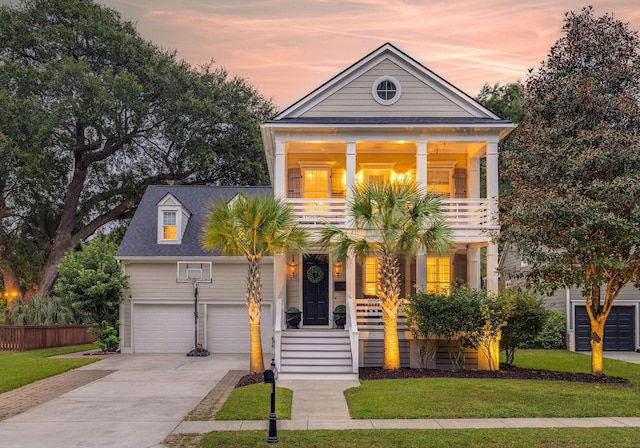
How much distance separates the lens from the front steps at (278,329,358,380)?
16.0 m

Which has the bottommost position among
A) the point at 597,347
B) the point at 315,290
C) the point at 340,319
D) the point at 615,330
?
the point at 615,330

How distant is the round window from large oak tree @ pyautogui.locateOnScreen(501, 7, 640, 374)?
163 inches

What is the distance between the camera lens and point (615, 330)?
25.8 metres

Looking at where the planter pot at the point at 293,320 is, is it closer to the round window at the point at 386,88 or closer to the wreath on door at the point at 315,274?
the wreath on door at the point at 315,274

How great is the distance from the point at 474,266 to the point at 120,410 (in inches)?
476

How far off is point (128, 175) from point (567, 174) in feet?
102

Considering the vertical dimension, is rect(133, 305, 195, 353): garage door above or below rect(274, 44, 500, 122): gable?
below

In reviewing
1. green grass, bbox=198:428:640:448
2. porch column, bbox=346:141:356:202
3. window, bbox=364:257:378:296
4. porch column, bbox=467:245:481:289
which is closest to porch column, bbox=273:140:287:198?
porch column, bbox=346:141:356:202

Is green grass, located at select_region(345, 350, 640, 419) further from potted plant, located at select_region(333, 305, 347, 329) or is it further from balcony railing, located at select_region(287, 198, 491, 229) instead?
balcony railing, located at select_region(287, 198, 491, 229)

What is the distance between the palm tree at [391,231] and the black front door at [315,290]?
12.5 feet

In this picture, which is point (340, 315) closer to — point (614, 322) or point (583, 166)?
point (583, 166)

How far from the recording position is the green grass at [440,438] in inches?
359

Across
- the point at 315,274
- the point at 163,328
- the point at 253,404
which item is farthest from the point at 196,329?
the point at 253,404

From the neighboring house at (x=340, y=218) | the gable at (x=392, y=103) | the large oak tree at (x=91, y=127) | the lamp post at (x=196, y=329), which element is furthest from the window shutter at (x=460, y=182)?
the large oak tree at (x=91, y=127)
